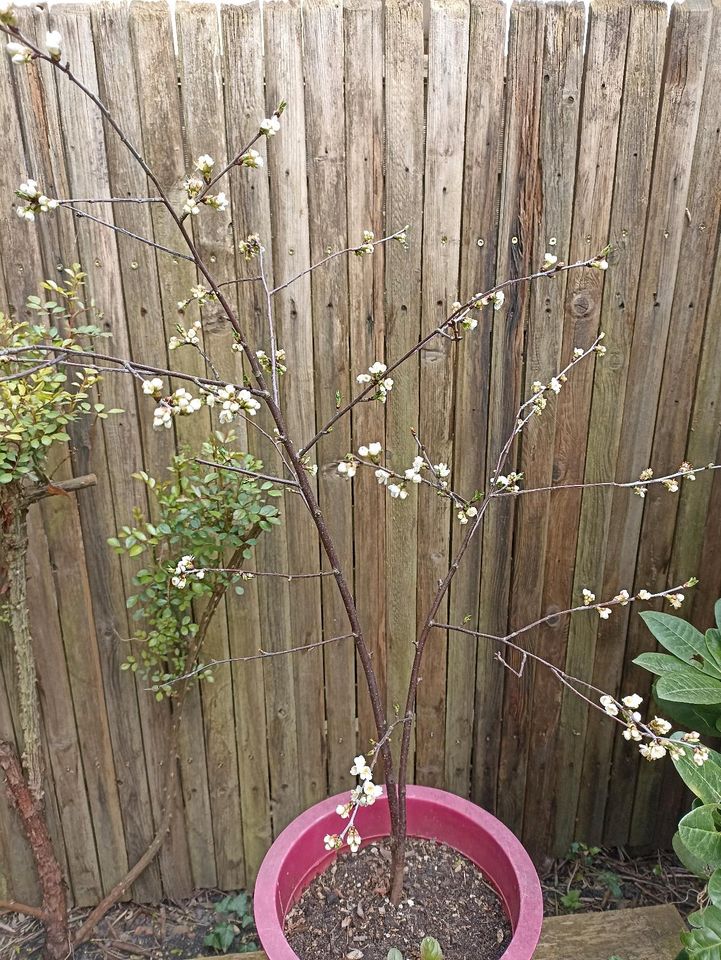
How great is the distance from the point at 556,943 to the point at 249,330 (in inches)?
69.0

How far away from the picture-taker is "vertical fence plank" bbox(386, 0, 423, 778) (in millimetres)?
1727

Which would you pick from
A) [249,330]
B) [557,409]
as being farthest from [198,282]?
[557,409]

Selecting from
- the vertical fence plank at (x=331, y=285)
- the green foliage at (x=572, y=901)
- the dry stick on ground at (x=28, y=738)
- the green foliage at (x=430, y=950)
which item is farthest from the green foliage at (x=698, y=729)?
the dry stick on ground at (x=28, y=738)

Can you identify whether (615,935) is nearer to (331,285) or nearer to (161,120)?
(331,285)

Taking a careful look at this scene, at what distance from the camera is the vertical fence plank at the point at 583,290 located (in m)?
1.77

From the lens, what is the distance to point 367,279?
1.87 m

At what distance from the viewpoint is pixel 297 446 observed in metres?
1.96

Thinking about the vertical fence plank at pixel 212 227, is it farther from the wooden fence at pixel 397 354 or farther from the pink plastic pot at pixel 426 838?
the pink plastic pot at pixel 426 838

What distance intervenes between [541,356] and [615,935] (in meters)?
1.51

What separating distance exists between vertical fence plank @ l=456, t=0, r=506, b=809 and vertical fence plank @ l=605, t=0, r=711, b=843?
1.34 feet

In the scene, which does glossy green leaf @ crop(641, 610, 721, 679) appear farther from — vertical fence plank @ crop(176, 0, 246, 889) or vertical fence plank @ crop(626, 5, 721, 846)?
vertical fence plank @ crop(176, 0, 246, 889)

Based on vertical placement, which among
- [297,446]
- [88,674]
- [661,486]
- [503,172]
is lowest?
[88,674]

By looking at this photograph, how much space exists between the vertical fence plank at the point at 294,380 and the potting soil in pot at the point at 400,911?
56 cm

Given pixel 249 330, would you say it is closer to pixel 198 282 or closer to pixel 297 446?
pixel 198 282
